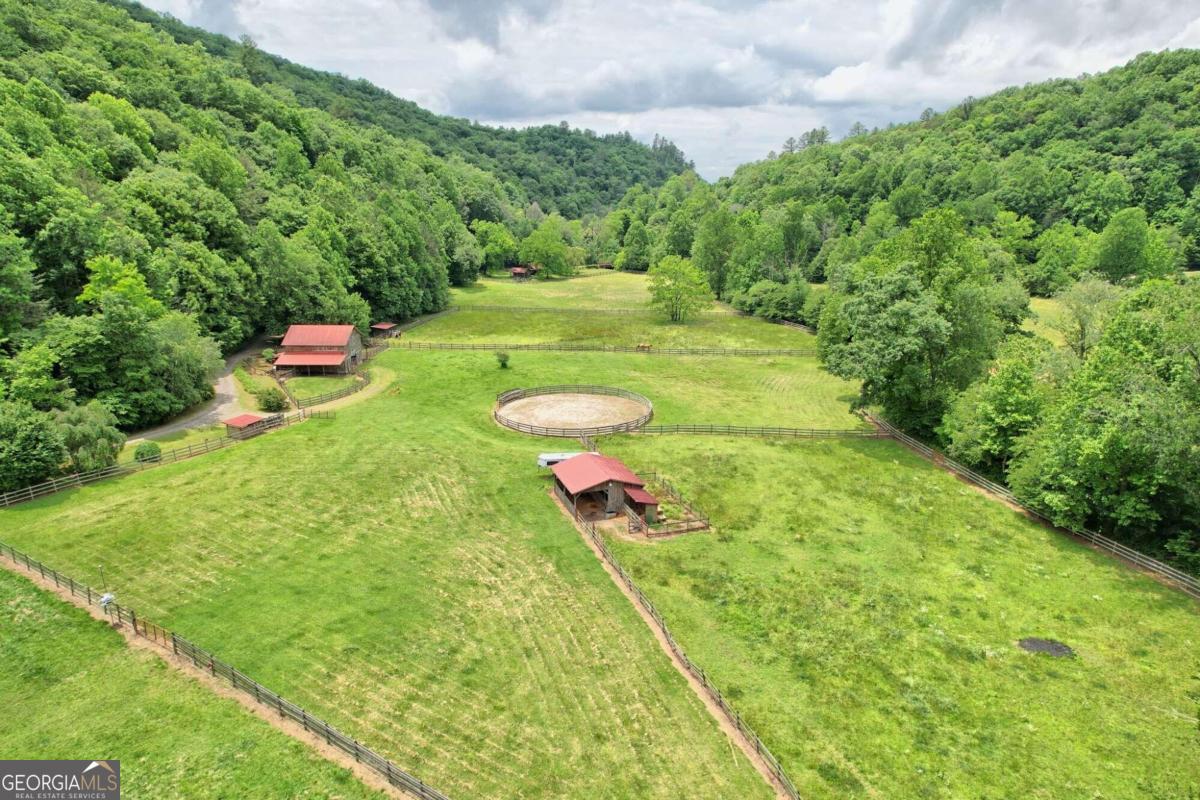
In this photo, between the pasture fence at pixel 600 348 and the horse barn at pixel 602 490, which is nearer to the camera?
the horse barn at pixel 602 490

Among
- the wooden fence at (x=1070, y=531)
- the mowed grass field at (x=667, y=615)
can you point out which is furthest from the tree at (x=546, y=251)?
the wooden fence at (x=1070, y=531)

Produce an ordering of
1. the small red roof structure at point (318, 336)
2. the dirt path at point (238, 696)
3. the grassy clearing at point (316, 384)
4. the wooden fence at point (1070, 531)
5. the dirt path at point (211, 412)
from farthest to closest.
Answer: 1. the small red roof structure at point (318, 336)
2. the grassy clearing at point (316, 384)
3. the dirt path at point (211, 412)
4. the wooden fence at point (1070, 531)
5. the dirt path at point (238, 696)

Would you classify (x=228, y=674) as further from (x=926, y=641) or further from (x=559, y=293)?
(x=559, y=293)

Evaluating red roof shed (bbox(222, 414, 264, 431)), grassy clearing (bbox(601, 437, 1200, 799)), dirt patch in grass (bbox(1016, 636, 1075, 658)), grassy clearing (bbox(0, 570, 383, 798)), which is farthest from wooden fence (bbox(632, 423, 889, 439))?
grassy clearing (bbox(0, 570, 383, 798))

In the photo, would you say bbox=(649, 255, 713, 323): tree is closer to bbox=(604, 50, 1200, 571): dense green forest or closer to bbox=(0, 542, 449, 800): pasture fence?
bbox=(604, 50, 1200, 571): dense green forest

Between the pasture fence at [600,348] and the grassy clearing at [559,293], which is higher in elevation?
the grassy clearing at [559,293]

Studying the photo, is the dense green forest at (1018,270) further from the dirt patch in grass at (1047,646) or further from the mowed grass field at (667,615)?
the dirt patch in grass at (1047,646)

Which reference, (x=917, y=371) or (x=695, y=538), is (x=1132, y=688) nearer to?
(x=695, y=538)
